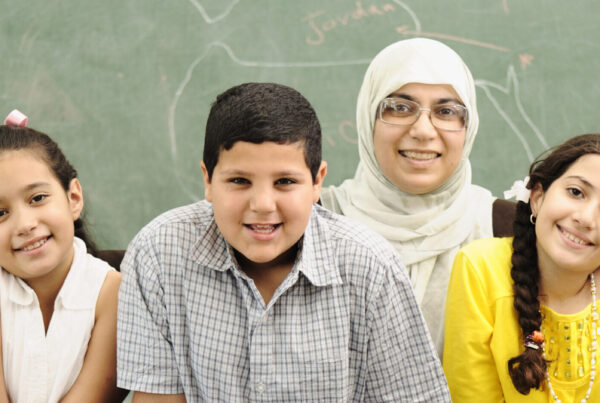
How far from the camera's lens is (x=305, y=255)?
1226 mm

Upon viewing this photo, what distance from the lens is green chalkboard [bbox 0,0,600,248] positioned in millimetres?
2129

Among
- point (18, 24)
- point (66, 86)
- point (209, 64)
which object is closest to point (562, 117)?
point (209, 64)

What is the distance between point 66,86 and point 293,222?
1397 millimetres

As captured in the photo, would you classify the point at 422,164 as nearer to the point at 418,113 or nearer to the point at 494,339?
the point at 418,113

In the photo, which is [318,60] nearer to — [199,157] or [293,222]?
[199,157]

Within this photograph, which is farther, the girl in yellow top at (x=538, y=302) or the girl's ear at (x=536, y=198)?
the girl's ear at (x=536, y=198)

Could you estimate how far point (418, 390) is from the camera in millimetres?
1252

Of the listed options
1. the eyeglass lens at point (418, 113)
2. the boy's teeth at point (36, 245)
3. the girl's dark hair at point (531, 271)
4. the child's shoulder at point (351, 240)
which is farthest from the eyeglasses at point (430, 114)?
the boy's teeth at point (36, 245)

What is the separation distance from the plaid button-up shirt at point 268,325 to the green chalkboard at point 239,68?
0.98 m

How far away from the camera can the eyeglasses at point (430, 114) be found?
160cm

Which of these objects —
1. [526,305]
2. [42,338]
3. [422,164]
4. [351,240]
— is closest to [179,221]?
[351,240]

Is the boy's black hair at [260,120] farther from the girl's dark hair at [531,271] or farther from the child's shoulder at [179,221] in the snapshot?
the girl's dark hair at [531,271]

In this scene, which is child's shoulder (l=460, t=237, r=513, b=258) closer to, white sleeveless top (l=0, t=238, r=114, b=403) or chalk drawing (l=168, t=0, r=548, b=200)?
chalk drawing (l=168, t=0, r=548, b=200)

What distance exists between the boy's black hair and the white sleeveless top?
54 centimetres
